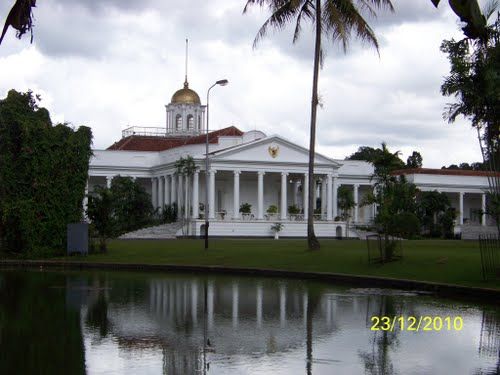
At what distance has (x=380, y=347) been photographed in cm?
1005

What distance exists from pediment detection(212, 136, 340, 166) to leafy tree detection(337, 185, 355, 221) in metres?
6.19

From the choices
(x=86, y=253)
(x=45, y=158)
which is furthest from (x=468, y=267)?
(x=45, y=158)

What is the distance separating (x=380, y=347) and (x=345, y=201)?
199 ft

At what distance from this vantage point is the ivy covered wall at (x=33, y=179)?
32906 mm

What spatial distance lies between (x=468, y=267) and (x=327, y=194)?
45414mm

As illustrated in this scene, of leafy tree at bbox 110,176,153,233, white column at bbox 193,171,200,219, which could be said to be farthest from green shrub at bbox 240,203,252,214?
leafy tree at bbox 110,176,153,233

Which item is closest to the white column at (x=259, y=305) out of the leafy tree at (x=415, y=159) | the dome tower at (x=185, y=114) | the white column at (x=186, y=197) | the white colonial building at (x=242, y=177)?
the white colonial building at (x=242, y=177)

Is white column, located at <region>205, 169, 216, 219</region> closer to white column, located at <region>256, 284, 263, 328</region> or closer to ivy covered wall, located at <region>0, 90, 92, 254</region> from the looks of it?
ivy covered wall, located at <region>0, 90, 92, 254</region>

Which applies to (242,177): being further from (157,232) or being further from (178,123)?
(178,123)

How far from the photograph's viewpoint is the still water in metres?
8.61

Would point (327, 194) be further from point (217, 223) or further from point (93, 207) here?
point (93, 207)

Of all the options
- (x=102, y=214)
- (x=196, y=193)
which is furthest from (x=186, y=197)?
(x=102, y=214)

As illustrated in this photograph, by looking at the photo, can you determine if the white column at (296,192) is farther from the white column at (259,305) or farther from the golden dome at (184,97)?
the white column at (259,305)

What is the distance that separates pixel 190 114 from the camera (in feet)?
275
